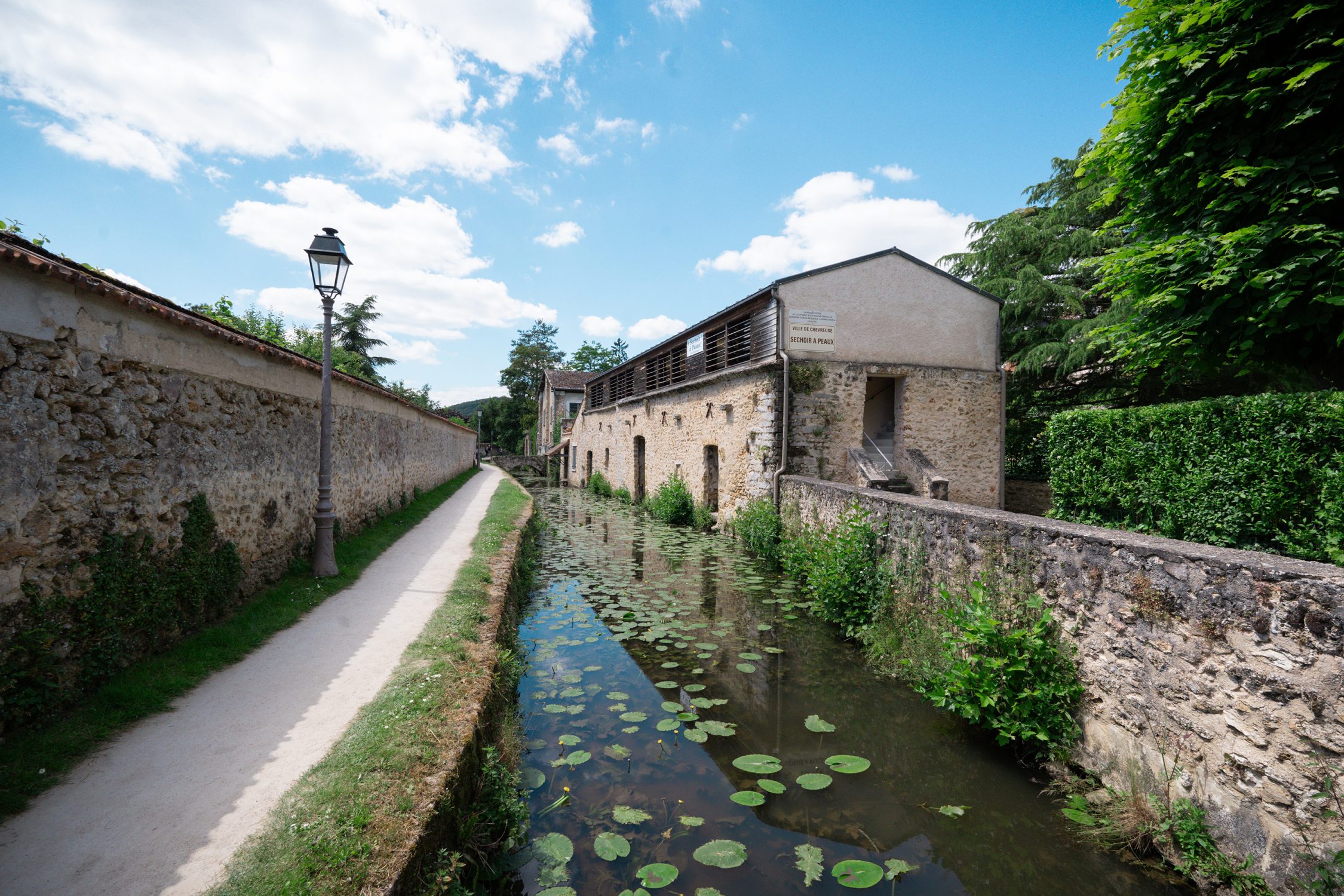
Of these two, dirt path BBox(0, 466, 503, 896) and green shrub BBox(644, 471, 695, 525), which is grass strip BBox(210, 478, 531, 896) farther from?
green shrub BBox(644, 471, 695, 525)

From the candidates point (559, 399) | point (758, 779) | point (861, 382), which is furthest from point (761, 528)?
point (559, 399)

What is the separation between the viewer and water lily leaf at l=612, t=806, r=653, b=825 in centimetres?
310

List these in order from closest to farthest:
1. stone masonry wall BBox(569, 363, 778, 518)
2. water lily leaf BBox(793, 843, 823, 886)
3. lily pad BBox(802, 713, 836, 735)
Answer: water lily leaf BBox(793, 843, 823, 886) < lily pad BBox(802, 713, 836, 735) < stone masonry wall BBox(569, 363, 778, 518)

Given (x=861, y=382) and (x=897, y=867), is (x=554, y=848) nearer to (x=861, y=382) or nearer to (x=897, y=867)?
(x=897, y=867)

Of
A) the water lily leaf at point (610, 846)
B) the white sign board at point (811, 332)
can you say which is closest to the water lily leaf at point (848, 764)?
the water lily leaf at point (610, 846)

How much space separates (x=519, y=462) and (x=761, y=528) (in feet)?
107

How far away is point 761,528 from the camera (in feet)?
32.3

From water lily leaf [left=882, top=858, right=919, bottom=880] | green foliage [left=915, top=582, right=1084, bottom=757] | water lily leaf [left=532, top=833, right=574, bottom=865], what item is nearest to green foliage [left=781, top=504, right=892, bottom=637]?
green foliage [left=915, top=582, right=1084, bottom=757]

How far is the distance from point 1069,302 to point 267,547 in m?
16.9

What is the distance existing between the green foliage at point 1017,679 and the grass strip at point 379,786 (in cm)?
317

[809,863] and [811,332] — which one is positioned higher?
[811,332]

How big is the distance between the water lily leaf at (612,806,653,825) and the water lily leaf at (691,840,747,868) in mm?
381

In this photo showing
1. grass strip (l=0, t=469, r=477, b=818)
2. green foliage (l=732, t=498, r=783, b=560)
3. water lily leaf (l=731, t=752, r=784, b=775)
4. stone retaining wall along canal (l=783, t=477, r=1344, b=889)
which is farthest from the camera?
green foliage (l=732, t=498, r=783, b=560)

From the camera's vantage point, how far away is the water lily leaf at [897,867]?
2752 mm
